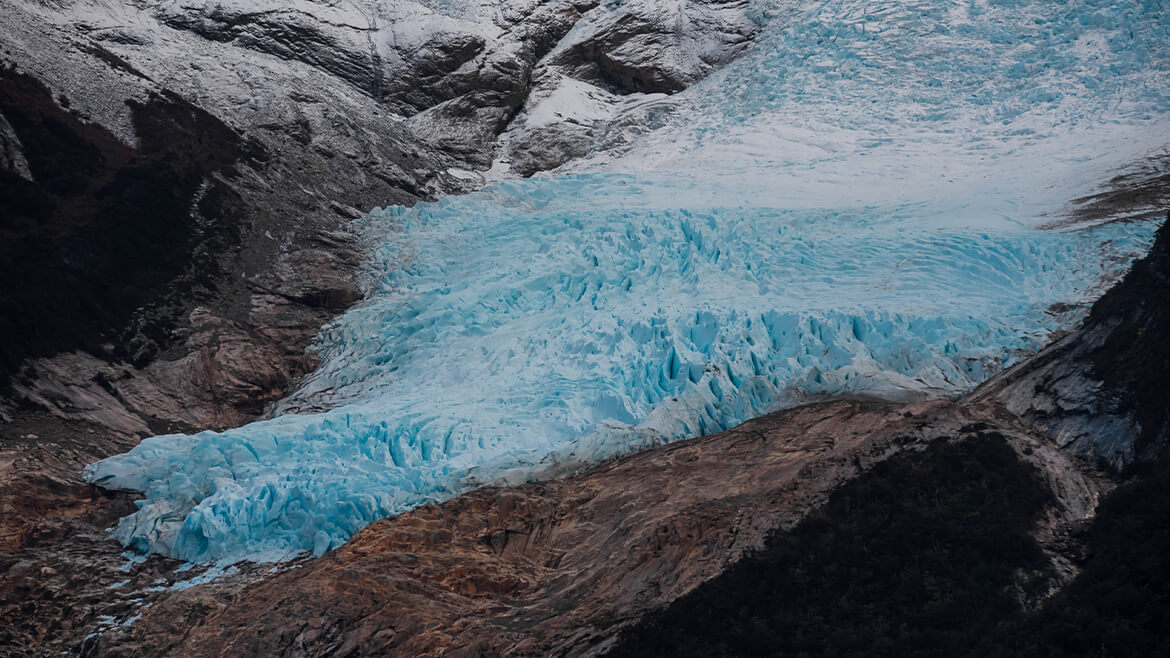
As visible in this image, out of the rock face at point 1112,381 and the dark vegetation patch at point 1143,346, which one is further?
the rock face at point 1112,381

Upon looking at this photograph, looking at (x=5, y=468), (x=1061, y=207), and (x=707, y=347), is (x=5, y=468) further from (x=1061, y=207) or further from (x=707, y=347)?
(x=1061, y=207)

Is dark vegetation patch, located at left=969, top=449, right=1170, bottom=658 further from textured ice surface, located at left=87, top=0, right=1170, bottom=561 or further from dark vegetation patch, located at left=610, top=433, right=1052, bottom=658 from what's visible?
textured ice surface, located at left=87, top=0, right=1170, bottom=561

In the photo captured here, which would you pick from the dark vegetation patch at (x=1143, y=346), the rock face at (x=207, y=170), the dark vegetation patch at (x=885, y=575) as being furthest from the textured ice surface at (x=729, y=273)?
the dark vegetation patch at (x=885, y=575)

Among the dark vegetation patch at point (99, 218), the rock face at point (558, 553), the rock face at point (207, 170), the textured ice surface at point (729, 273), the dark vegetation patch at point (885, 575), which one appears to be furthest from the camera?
the dark vegetation patch at point (99, 218)

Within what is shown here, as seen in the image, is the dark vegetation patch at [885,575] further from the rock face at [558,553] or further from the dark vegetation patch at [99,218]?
the dark vegetation patch at [99,218]

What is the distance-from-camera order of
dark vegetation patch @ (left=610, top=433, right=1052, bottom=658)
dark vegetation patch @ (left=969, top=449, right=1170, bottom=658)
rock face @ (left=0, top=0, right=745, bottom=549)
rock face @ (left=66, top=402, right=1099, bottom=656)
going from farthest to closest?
rock face @ (left=0, top=0, right=745, bottom=549), rock face @ (left=66, top=402, right=1099, bottom=656), dark vegetation patch @ (left=610, top=433, right=1052, bottom=658), dark vegetation patch @ (left=969, top=449, right=1170, bottom=658)

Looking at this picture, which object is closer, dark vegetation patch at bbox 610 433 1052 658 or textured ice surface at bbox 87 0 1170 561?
dark vegetation patch at bbox 610 433 1052 658

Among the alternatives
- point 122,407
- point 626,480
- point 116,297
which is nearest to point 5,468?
point 122,407

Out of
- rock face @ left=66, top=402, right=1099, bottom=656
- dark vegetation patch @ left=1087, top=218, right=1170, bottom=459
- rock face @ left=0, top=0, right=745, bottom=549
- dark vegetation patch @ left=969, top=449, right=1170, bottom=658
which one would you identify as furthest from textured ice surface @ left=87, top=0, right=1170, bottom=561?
dark vegetation patch @ left=969, top=449, right=1170, bottom=658
